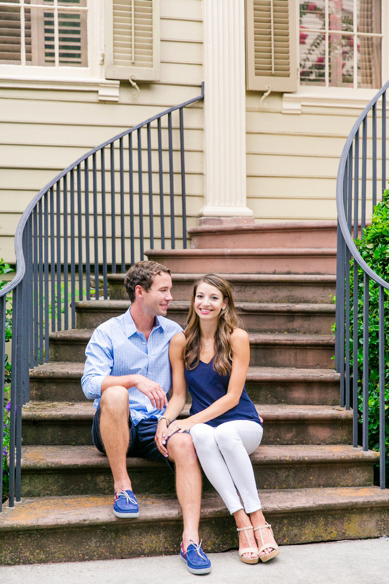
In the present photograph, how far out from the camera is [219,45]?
5.18 m

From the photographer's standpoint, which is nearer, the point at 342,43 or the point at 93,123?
the point at 93,123

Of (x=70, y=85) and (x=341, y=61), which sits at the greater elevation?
(x=341, y=61)

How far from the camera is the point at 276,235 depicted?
462cm

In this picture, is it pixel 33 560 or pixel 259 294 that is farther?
pixel 259 294

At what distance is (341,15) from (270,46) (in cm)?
95

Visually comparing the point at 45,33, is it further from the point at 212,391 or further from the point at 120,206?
the point at 212,391

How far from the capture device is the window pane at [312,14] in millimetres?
5707

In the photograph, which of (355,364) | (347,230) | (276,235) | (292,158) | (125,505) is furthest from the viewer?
(292,158)

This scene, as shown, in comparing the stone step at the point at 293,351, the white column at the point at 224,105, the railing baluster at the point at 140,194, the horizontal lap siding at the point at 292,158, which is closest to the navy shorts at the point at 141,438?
the stone step at the point at 293,351

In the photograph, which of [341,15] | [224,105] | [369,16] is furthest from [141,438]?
[369,16]

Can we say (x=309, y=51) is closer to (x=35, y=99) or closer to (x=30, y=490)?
(x=35, y=99)

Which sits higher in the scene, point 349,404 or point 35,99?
point 35,99

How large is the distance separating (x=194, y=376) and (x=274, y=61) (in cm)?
341

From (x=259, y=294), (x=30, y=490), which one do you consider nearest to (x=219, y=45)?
(x=259, y=294)
